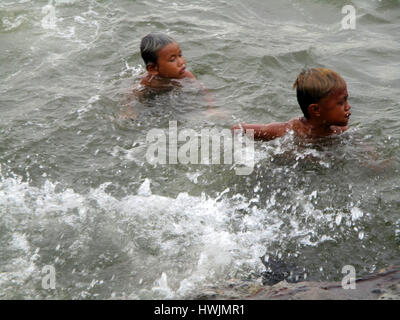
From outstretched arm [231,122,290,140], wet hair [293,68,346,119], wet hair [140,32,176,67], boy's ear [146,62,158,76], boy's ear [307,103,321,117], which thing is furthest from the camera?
boy's ear [146,62,158,76]

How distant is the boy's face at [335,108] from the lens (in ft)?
14.1

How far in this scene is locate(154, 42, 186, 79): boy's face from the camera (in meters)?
5.79

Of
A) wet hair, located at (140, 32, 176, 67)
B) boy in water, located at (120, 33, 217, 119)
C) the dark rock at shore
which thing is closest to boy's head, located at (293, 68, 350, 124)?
boy in water, located at (120, 33, 217, 119)

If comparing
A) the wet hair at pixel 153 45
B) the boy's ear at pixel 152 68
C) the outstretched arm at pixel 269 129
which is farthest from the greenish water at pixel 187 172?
the wet hair at pixel 153 45

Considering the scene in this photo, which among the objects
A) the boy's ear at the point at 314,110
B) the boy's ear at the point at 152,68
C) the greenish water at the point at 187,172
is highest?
the boy's ear at the point at 314,110

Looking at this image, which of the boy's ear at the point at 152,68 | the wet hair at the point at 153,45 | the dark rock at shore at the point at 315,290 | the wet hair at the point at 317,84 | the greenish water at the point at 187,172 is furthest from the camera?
the boy's ear at the point at 152,68

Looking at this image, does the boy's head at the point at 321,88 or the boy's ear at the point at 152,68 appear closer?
the boy's head at the point at 321,88

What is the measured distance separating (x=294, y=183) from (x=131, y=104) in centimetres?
225

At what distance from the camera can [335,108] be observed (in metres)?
4.35

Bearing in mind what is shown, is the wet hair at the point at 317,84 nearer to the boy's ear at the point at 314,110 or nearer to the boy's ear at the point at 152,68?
the boy's ear at the point at 314,110

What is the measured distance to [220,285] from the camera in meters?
3.29

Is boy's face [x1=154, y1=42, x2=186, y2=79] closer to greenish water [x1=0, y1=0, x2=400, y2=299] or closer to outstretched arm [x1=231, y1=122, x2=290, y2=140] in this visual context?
greenish water [x1=0, y1=0, x2=400, y2=299]

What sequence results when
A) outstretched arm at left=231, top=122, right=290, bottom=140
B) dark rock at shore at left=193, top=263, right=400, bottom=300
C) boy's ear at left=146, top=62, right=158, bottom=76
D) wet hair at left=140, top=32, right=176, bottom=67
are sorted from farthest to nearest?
boy's ear at left=146, top=62, right=158, bottom=76
wet hair at left=140, top=32, right=176, bottom=67
outstretched arm at left=231, top=122, right=290, bottom=140
dark rock at shore at left=193, top=263, right=400, bottom=300
